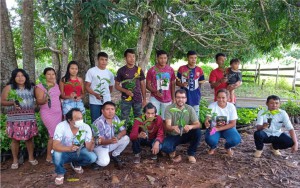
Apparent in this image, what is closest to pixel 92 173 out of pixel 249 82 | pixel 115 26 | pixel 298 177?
pixel 115 26

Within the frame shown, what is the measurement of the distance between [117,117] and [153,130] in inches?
23.8

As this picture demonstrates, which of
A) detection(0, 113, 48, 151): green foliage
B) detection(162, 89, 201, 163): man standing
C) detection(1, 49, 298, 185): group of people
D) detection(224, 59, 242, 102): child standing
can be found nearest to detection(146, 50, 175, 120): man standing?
detection(1, 49, 298, 185): group of people

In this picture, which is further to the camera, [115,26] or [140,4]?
[140,4]

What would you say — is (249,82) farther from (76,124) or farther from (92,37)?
(76,124)

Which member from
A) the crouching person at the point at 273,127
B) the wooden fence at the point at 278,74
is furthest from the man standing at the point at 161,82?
the wooden fence at the point at 278,74

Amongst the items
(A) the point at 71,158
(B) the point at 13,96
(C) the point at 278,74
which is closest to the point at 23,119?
(B) the point at 13,96

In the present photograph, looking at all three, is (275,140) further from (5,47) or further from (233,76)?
(5,47)

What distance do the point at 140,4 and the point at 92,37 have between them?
145 centimetres

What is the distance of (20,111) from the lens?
3.94 m

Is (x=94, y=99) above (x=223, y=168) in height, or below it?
above

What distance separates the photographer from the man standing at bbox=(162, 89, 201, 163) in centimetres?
405

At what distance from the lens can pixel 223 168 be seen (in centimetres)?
402

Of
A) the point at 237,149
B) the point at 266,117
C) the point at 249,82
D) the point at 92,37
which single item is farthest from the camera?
the point at 249,82

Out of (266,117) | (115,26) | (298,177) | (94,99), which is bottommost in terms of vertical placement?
(298,177)
